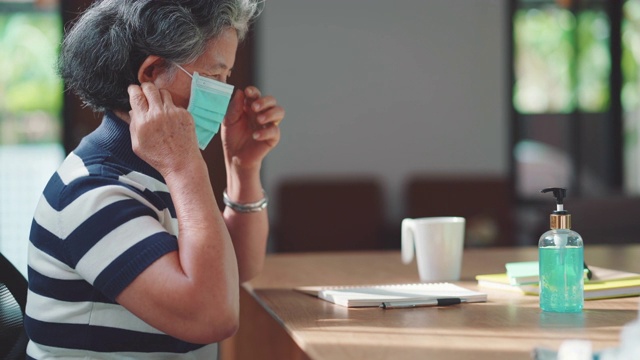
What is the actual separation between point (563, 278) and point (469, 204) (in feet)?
11.9

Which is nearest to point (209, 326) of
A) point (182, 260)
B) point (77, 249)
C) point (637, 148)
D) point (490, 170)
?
point (182, 260)

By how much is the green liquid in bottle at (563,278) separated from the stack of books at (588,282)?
5.3 inches

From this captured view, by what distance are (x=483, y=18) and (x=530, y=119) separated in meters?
0.89

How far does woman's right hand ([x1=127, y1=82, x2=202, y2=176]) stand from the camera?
4.37 ft

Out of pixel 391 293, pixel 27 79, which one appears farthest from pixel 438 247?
pixel 27 79

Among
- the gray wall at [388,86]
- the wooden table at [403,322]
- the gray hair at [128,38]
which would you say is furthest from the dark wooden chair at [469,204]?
the gray hair at [128,38]

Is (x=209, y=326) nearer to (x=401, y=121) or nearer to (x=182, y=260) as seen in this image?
(x=182, y=260)

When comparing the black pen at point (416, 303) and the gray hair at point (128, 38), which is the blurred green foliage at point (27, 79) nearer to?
the gray hair at point (128, 38)

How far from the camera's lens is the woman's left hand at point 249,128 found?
1.81 m

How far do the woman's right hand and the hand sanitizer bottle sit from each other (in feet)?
1.76

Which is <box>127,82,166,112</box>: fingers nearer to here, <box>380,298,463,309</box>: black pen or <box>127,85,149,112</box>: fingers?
<box>127,85,149,112</box>: fingers

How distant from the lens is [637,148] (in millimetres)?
5793

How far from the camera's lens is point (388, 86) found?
4.89 meters

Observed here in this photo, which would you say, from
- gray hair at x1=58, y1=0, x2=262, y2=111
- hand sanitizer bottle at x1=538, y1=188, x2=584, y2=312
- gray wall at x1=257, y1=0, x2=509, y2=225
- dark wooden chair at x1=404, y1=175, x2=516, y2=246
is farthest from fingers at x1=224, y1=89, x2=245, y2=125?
dark wooden chair at x1=404, y1=175, x2=516, y2=246
